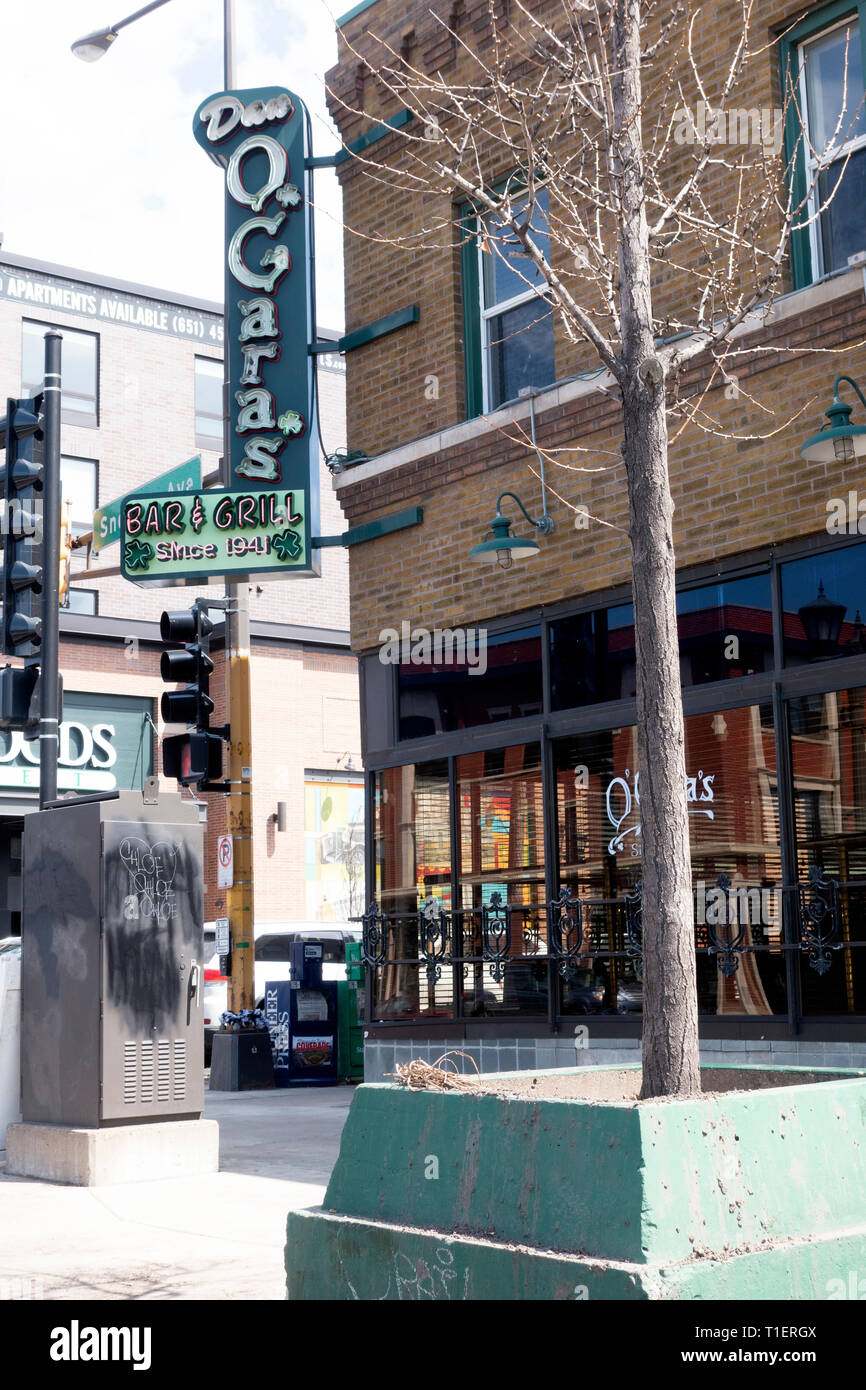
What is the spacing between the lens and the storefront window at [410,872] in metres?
11.9

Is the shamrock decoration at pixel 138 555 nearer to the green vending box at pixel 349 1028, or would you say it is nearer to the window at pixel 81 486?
the green vending box at pixel 349 1028

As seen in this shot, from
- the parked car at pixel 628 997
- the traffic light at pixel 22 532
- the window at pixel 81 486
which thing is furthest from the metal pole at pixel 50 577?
the window at pixel 81 486

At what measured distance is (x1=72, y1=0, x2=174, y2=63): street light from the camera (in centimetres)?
1570

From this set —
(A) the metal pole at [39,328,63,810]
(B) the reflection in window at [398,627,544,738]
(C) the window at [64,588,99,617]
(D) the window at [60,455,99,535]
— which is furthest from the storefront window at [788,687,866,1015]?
(D) the window at [60,455,99,535]

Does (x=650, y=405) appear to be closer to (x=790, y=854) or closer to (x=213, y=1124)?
(x=790, y=854)

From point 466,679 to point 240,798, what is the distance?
162 inches

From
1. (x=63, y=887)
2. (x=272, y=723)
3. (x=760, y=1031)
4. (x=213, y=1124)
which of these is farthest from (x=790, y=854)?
(x=272, y=723)

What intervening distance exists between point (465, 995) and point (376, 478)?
14.2 feet

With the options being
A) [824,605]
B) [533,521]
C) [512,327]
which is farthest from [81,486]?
[824,605]

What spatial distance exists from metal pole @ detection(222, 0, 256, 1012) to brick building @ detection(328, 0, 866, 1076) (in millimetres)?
2715

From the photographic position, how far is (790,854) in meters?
9.34

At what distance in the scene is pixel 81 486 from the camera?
35281 mm

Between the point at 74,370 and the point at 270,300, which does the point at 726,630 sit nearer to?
the point at 270,300

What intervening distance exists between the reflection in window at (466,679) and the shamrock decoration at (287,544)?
1318 millimetres
